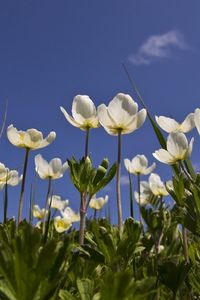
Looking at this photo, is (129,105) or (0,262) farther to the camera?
(129,105)

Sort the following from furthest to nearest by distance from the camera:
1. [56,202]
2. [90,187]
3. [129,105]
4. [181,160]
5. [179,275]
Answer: [56,202]
[129,105]
[181,160]
[90,187]
[179,275]

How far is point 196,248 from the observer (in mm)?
2205

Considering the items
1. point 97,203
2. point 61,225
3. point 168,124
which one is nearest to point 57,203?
point 97,203

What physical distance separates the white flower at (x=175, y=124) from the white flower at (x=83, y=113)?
369 mm

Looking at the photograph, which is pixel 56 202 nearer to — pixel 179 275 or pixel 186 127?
pixel 186 127

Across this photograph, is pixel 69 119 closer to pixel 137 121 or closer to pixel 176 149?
pixel 137 121

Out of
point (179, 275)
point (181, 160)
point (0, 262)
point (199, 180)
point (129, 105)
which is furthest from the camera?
point (129, 105)

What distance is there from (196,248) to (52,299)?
117cm

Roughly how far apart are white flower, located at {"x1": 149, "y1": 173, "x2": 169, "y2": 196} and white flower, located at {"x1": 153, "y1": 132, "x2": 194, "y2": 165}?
4.75ft

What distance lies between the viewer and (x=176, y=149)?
7.41 ft

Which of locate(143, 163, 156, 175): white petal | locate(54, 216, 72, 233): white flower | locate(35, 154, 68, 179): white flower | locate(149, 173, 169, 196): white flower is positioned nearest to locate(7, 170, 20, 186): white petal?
locate(35, 154, 68, 179): white flower

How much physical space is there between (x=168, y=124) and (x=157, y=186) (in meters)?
1.38

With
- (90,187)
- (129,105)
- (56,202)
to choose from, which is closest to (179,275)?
(90,187)

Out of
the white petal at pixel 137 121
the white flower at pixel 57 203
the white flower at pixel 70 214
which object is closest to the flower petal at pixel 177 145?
the white petal at pixel 137 121
